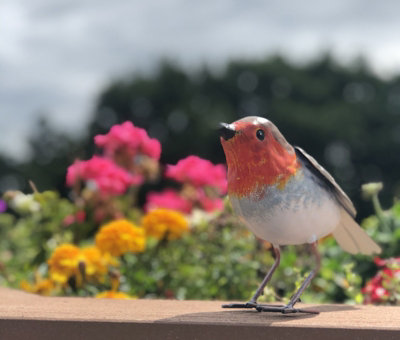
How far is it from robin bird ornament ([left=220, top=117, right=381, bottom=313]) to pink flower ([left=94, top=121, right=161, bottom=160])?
1.39 m

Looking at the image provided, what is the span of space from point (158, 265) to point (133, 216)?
773 mm

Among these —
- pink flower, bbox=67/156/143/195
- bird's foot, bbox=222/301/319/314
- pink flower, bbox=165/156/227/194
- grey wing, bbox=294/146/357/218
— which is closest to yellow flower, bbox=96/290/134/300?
pink flower, bbox=67/156/143/195

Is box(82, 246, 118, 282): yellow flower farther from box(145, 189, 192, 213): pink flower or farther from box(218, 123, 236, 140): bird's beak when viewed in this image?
box(218, 123, 236, 140): bird's beak

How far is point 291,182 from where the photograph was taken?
5.69 feet

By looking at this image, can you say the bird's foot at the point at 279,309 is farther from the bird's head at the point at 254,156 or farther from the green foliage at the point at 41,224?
the green foliage at the point at 41,224

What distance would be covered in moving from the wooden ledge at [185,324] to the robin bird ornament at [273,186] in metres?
0.14

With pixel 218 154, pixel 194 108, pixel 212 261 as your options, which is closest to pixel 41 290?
pixel 212 261

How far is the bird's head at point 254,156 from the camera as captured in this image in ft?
5.59

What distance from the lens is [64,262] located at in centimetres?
283

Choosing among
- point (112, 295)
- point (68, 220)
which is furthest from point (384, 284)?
point (68, 220)

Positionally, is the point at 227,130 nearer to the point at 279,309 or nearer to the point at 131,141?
the point at 279,309

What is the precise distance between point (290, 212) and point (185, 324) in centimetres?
41

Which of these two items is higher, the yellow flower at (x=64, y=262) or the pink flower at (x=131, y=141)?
the pink flower at (x=131, y=141)

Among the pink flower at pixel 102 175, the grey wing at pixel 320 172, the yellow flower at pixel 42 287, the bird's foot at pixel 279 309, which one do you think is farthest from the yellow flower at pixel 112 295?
the grey wing at pixel 320 172
